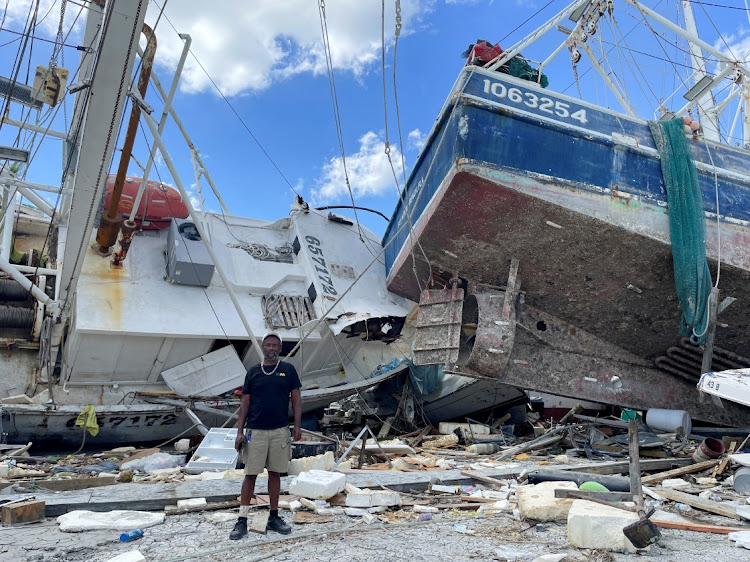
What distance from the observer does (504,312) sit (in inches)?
289

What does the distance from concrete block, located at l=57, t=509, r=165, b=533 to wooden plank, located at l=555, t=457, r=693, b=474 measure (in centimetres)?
378

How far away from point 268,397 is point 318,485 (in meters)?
0.87

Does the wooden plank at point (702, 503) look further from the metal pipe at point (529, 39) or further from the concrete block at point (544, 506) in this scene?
the metal pipe at point (529, 39)

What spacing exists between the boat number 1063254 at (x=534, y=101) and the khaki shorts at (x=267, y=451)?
16.0ft

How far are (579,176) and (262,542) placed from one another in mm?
5476

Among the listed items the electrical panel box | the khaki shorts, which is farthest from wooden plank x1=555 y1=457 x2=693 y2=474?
the electrical panel box

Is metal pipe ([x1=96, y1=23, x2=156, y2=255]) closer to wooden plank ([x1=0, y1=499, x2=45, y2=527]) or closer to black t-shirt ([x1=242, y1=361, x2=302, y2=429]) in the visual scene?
black t-shirt ([x1=242, y1=361, x2=302, y2=429])

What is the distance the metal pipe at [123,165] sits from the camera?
7152 millimetres

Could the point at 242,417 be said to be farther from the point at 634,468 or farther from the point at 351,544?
the point at 634,468

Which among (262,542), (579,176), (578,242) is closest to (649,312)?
(578,242)

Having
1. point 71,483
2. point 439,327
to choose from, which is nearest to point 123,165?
point 71,483

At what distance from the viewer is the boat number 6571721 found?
33.1ft

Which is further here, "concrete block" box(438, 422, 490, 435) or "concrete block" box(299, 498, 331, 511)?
"concrete block" box(438, 422, 490, 435)

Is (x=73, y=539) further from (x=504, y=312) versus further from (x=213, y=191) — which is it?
(x=213, y=191)
